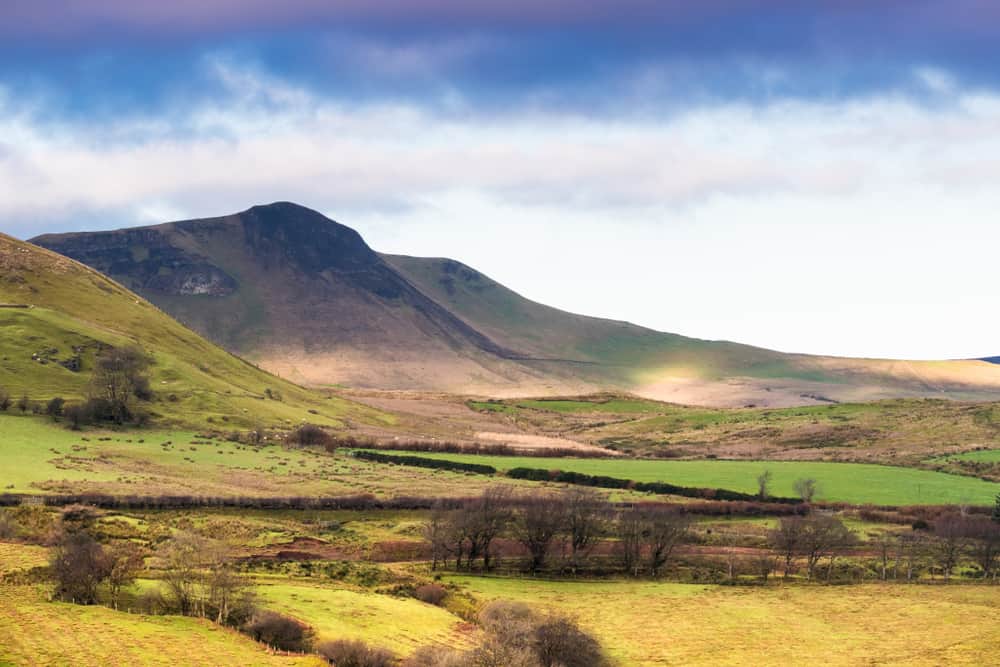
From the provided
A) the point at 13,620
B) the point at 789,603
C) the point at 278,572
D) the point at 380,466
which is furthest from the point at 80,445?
the point at 789,603

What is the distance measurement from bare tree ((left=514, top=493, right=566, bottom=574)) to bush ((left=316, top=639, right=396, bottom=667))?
3633cm

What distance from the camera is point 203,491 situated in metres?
109

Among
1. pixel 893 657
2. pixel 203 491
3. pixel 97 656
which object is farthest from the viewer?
pixel 203 491

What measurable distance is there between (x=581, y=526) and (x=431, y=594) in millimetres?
22179

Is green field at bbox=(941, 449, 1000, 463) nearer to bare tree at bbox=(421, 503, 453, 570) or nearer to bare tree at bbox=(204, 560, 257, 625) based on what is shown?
bare tree at bbox=(421, 503, 453, 570)

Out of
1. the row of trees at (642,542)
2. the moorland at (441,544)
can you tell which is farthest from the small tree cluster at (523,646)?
the row of trees at (642,542)

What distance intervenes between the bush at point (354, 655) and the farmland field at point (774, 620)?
16450mm

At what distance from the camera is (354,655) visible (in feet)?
179

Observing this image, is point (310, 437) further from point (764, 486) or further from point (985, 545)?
point (985, 545)

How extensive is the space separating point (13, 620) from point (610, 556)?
57187 millimetres

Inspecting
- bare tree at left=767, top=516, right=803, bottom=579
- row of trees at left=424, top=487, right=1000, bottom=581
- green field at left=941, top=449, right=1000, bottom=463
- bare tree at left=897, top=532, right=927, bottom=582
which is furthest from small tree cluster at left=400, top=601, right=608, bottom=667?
green field at left=941, top=449, right=1000, bottom=463

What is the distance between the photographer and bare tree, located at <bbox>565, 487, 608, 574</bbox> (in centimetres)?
9431

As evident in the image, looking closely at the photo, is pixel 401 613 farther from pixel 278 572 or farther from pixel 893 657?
pixel 893 657

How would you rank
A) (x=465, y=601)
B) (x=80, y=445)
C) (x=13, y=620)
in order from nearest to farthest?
(x=13, y=620), (x=465, y=601), (x=80, y=445)
